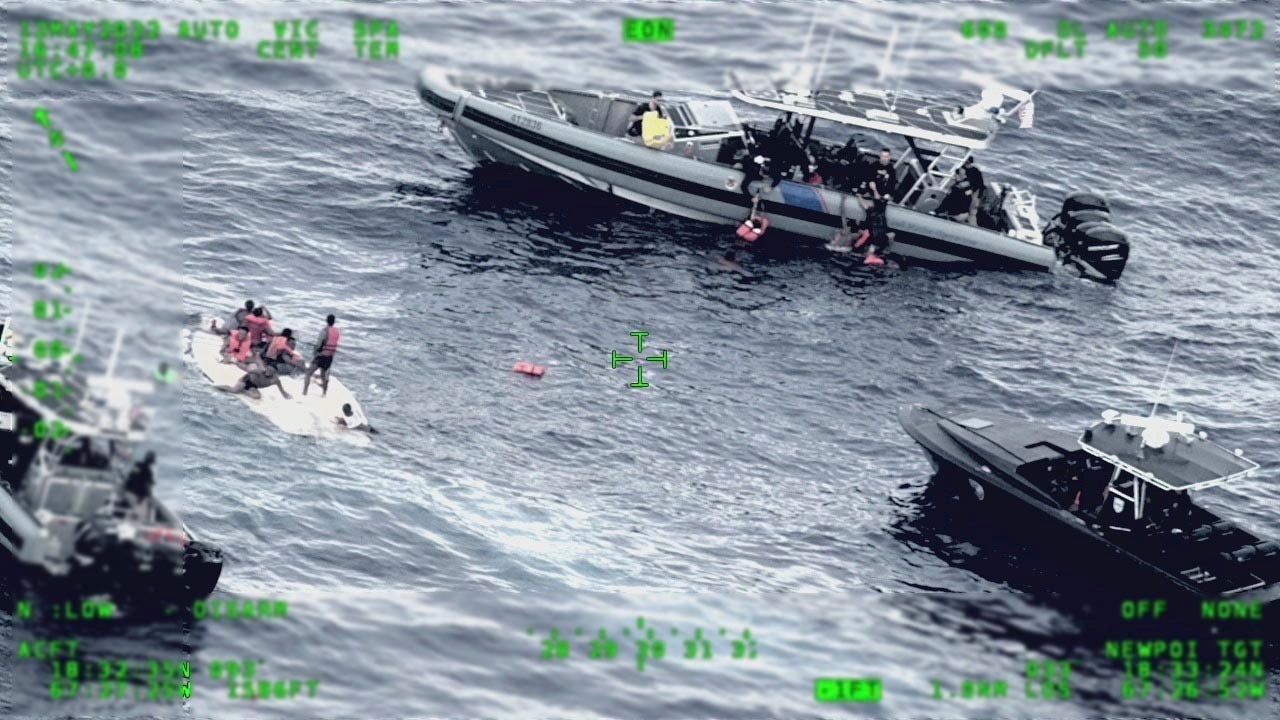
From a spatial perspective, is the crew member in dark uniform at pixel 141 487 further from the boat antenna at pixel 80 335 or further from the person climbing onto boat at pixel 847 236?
the person climbing onto boat at pixel 847 236

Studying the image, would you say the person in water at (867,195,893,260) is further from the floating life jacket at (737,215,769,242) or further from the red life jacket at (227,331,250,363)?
the red life jacket at (227,331,250,363)

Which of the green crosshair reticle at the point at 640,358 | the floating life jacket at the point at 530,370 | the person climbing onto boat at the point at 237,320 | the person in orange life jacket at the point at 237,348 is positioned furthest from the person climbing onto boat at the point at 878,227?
the person in orange life jacket at the point at 237,348

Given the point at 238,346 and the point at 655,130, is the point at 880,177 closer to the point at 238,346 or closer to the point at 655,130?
the point at 655,130

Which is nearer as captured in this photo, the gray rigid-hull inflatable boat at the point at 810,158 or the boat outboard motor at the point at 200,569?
the boat outboard motor at the point at 200,569

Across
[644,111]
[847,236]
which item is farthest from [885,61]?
[644,111]

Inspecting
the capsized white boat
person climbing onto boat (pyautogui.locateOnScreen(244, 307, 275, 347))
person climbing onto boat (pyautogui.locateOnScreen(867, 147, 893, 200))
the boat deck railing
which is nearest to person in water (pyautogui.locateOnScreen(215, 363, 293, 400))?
the capsized white boat

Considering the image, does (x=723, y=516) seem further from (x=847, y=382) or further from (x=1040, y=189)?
(x=1040, y=189)
